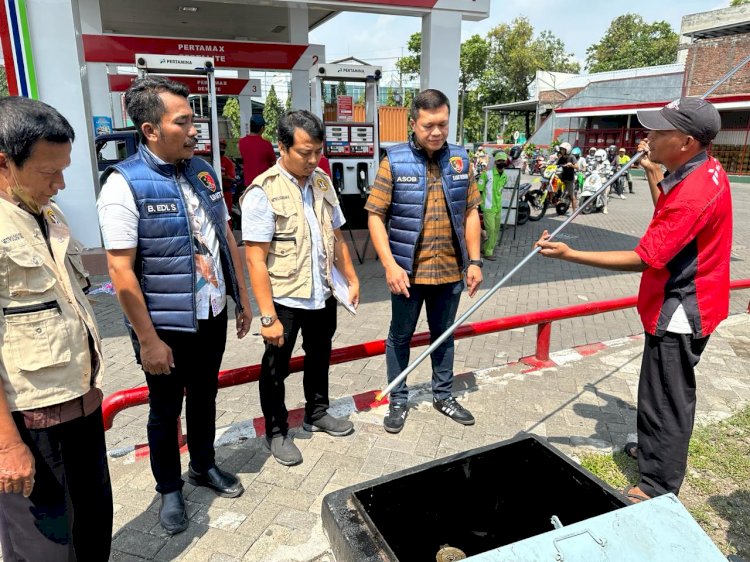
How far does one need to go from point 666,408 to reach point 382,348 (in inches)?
63.4

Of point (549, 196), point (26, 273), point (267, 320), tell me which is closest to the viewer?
point (26, 273)

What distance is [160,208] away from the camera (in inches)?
81.3

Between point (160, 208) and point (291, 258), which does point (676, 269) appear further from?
point (160, 208)

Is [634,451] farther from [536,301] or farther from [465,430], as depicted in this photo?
[536,301]

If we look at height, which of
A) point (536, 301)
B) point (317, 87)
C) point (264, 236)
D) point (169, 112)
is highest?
point (317, 87)

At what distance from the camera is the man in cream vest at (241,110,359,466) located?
2492 mm

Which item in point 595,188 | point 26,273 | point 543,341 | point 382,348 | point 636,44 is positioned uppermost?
point 636,44

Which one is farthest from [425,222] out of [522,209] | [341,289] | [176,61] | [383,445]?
[522,209]

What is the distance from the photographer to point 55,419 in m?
1.59

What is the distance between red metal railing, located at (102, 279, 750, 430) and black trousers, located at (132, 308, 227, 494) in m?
0.28

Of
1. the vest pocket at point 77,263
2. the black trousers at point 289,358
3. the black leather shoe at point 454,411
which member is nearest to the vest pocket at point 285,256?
the black trousers at point 289,358

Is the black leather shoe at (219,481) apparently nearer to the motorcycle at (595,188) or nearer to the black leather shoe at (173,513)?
the black leather shoe at (173,513)

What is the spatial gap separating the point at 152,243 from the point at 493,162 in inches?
296

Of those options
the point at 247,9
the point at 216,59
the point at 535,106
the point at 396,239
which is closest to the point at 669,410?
the point at 396,239
